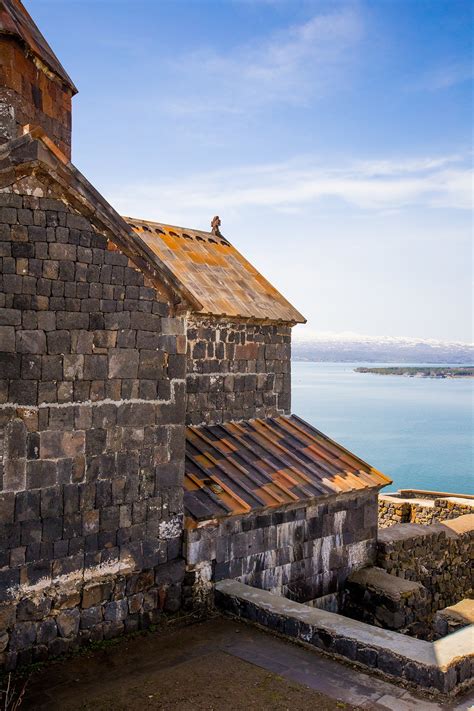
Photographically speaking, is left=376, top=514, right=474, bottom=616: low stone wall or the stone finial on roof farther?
the stone finial on roof

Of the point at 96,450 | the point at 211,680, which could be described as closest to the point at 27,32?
the point at 96,450

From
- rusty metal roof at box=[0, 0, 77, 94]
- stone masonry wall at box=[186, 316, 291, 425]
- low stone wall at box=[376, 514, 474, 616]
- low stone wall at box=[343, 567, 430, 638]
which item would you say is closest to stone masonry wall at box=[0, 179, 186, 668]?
rusty metal roof at box=[0, 0, 77, 94]

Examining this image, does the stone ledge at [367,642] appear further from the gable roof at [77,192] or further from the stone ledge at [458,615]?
the stone ledge at [458,615]

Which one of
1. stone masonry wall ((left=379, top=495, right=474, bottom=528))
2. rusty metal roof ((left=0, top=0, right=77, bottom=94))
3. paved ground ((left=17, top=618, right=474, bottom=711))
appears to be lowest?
stone masonry wall ((left=379, top=495, right=474, bottom=528))

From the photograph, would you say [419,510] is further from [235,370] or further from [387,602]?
[235,370]

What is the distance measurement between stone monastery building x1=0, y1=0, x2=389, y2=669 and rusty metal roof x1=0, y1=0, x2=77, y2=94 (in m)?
0.03

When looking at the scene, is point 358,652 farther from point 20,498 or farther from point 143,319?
point 143,319

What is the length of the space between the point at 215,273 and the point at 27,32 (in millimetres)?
4211

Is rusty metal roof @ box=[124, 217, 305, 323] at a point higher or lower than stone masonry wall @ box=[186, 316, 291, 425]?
higher

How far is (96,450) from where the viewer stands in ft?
20.2

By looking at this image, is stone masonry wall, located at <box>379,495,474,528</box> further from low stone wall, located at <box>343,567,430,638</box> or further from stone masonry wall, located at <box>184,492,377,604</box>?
low stone wall, located at <box>343,567,430,638</box>

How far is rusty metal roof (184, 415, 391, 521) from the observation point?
24.4 ft

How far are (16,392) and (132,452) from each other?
4.36 feet

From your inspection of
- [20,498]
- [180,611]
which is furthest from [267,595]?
[20,498]
